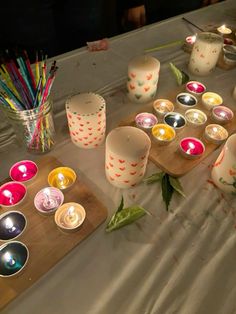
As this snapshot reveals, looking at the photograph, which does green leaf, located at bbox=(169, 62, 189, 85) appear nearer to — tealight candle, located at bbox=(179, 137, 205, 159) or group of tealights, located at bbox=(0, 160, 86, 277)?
tealight candle, located at bbox=(179, 137, 205, 159)

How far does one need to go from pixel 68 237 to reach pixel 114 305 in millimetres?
146

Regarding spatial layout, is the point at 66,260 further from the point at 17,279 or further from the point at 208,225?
the point at 208,225

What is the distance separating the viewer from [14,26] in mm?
1048

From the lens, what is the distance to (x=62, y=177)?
2.03ft

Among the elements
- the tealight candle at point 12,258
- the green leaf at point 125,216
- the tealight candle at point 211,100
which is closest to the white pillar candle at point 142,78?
the tealight candle at point 211,100

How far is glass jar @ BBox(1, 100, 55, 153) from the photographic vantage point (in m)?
0.59

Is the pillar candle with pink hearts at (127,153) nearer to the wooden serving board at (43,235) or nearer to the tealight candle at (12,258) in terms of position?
the wooden serving board at (43,235)

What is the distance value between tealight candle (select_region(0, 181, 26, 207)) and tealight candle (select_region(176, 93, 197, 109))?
487mm

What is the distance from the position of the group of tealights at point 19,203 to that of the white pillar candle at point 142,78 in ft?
1.06

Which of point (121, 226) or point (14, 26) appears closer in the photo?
point (121, 226)

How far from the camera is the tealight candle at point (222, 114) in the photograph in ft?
2.50

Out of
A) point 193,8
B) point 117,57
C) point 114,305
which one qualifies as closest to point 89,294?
point 114,305

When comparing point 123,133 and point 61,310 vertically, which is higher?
point 123,133

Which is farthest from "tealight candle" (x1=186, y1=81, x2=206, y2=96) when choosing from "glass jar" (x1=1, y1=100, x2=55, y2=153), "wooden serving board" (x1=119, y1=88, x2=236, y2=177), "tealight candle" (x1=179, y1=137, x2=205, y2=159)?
"glass jar" (x1=1, y1=100, x2=55, y2=153)
